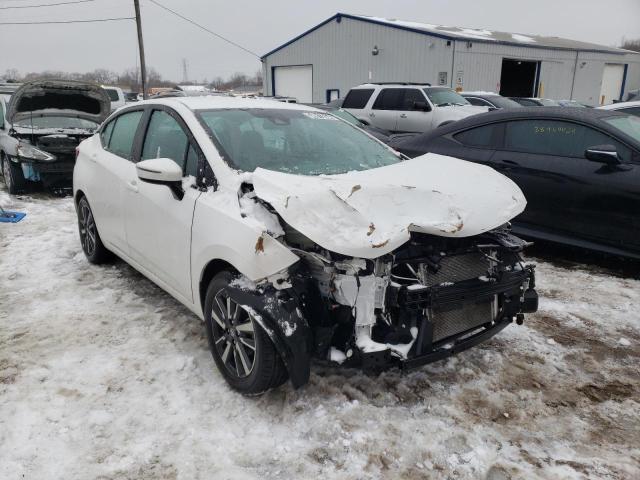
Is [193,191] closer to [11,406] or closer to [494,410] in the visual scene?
[11,406]

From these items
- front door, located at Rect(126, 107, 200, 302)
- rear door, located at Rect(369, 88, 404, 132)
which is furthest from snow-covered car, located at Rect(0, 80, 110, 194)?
rear door, located at Rect(369, 88, 404, 132)

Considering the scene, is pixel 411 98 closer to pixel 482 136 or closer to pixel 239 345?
pixel 482 136

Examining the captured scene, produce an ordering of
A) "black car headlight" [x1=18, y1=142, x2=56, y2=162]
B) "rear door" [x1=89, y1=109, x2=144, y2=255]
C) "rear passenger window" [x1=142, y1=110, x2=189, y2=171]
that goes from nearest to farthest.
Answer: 1. "rear passenger window" [x1=142, y1=110, x2=189, y2=171]
2. "rear door" [x1=89, y1=109, x2=144, y2=255]
3. "black car headlight" [x1=18, y1=142, x2=56, y2=162]

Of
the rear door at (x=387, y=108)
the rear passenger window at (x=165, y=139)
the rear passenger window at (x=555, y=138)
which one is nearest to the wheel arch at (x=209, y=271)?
the rear passenger window at (x=165, y=139)

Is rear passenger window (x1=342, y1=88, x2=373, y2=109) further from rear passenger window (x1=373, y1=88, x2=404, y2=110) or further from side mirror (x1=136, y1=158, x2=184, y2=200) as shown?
side mirror (x1=136, y1=158, x2=184, y2=200)

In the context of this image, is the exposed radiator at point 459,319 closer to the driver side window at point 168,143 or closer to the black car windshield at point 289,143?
the black car windshield at point 289,143

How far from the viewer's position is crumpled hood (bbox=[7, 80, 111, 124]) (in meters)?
8.51

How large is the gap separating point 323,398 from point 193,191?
151 cm

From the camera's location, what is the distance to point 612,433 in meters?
2.77

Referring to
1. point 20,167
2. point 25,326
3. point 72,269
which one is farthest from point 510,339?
point 20,167

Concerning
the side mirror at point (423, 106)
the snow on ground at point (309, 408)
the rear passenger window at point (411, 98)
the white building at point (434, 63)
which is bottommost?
the snow on ground at point (309, 408)

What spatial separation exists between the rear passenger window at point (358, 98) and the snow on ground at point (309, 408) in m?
11.0

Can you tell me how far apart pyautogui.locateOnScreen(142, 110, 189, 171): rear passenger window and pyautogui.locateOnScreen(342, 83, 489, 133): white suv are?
9358 mm

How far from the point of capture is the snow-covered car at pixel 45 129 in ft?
26.7
